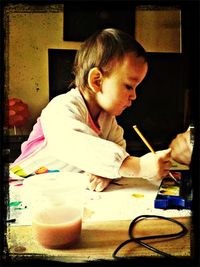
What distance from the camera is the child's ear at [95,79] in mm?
549

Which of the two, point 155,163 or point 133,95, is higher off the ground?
point 133,95

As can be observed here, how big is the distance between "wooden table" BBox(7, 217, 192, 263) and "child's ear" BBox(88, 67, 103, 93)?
0.23 meters

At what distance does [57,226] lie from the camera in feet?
1.44

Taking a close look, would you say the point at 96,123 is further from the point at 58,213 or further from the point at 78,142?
the point at 58,213

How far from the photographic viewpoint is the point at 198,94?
0.50 meters

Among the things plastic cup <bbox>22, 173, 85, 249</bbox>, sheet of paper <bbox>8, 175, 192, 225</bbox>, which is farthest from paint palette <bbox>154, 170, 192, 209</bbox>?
plastic cup <bbox>22, 173, 85, 249</bbox>

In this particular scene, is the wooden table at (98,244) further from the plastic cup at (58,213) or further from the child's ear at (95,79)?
the child's ear at (95,79)

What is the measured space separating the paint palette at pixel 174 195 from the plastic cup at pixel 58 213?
0.48ft

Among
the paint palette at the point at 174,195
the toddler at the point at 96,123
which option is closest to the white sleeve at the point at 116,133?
the toddler at the point at 96,123

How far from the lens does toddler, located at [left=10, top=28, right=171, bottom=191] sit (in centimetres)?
54

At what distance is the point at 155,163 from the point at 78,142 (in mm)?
148

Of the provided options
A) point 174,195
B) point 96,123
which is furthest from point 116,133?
point 174,195

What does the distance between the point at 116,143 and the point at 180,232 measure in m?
0.19

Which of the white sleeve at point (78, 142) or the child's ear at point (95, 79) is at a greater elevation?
the child's ear at point (95, 79)
